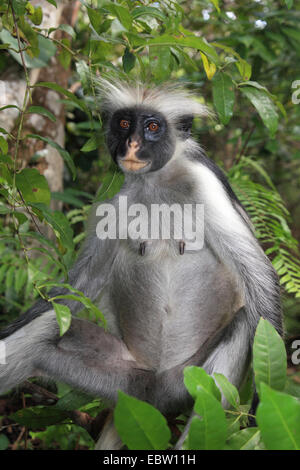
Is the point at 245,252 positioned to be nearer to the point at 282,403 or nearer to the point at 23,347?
the point at 23,347

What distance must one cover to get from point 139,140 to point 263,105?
83cm

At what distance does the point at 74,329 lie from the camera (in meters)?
3.17

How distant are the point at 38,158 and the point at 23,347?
242 centimetres

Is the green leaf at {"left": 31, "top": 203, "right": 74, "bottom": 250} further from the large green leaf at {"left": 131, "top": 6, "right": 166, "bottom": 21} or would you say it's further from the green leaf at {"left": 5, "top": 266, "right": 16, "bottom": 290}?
the green leaf at {"left": 5, "top": 266, "right": 16, "bottom": 290}

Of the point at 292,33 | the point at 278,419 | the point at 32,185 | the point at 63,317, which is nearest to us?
the point at 278,419

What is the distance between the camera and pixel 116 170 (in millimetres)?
3113

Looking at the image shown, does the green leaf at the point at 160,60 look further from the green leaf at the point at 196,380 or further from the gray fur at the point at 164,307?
the green leaf at the point at 196,380

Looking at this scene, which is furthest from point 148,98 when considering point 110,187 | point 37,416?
point 37,416

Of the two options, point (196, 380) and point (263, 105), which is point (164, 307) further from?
point (196, 380)

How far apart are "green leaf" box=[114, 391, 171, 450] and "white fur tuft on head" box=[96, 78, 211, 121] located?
243 centimetres

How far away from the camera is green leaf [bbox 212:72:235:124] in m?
2.62

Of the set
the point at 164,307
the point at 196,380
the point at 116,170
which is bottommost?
the point at 196,380

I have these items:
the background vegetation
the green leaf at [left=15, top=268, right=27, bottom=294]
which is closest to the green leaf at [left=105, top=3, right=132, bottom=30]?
the background vegetation

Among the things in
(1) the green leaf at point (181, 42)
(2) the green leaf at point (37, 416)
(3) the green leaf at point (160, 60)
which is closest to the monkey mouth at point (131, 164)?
(3) the green leaf at point (160, 60)
